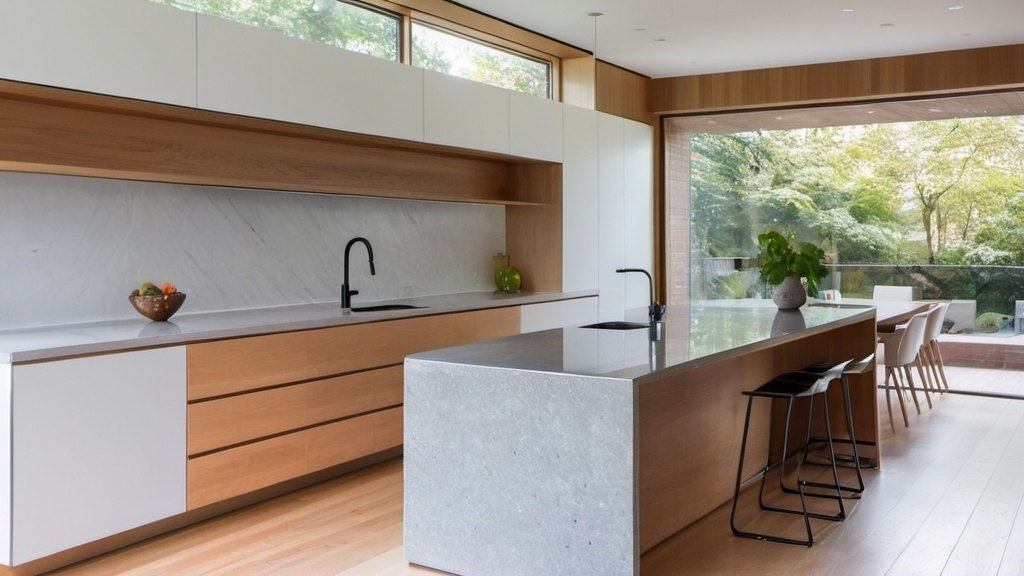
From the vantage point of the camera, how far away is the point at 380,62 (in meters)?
4.80

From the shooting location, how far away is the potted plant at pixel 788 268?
460 cm

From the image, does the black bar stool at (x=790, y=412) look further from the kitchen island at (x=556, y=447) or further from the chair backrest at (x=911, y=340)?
the chair backrest at (x=911, y=340)

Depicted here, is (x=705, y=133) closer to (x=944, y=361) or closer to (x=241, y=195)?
(x=944, y=361)

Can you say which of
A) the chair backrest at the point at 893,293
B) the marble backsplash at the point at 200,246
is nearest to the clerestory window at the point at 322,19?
the marble backsplash at the point at 200,246

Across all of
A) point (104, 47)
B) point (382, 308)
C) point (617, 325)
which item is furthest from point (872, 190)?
point (104, 47)

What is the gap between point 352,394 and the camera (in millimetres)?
4387

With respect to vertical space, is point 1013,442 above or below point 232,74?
below

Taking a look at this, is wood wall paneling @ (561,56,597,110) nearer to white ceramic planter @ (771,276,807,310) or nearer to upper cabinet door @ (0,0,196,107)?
white ceramic planter @ (771,276,807,310)

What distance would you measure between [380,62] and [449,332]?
4.81 ft

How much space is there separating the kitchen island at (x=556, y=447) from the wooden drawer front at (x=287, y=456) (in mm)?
978

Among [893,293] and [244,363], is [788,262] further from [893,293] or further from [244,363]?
[893,293]

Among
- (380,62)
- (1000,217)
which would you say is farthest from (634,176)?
(380,62)

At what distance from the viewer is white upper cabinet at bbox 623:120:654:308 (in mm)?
7355

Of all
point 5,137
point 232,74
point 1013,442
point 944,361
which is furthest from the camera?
point 944,361
